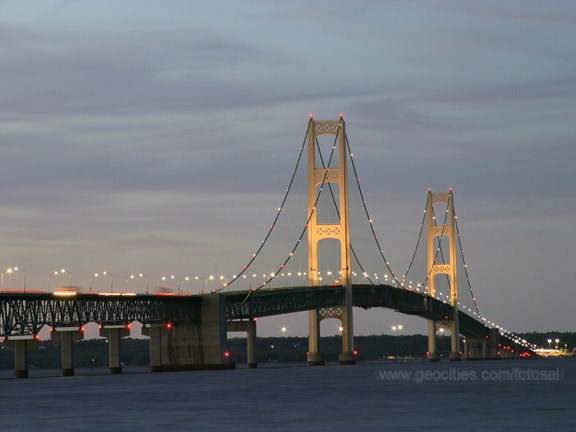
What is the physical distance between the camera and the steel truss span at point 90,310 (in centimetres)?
11844

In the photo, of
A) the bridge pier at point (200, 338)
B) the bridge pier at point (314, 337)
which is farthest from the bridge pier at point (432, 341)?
the bridge pier at point (200, 338)

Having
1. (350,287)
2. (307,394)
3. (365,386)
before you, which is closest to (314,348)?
(350,287)

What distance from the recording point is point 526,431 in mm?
50875

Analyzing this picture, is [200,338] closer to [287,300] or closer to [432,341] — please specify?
[287,300]

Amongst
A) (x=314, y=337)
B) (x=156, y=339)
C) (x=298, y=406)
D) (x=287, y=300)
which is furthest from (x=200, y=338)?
(x=298, y=406)

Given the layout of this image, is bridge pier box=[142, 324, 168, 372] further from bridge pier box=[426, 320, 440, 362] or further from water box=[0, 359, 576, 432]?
bridge pier box=[426, 320, 440, 362]

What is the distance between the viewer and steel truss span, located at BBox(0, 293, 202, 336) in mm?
118438

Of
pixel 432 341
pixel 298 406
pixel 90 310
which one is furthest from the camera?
pixel 432 341

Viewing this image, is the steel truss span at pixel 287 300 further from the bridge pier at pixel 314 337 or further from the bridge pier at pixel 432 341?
the bridge pier at pixel 432 341

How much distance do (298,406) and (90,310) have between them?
65093mm

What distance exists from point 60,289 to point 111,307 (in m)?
10.6

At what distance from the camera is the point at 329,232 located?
144 m

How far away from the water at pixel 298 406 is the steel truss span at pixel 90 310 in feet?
73.7

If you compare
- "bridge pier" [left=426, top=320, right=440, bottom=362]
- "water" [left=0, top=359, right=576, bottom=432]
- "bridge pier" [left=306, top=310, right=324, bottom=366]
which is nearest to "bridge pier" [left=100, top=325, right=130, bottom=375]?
"bridge pier" [left=306, top=310, right=324, bottom=366]
